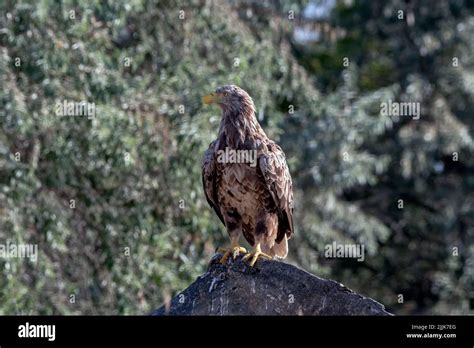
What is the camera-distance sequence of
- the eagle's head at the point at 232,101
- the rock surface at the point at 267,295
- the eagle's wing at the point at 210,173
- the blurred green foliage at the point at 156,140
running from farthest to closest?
the blurred green foliage at the point at 156,140 < the eagle's head at the point at 232,101 < the eagle's wing at the point at 210,173 < the rock surface at the point at 267,295

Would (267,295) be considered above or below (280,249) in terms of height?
below

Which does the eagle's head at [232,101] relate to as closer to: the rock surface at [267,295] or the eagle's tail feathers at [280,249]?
the eagle's tail feathers at [280,249]

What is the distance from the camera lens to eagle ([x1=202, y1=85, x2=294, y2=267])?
8188mm

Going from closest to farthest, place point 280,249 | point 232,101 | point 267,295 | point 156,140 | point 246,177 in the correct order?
point 267,295, point 246,177, point 232,101, point 280,249, point 156,140

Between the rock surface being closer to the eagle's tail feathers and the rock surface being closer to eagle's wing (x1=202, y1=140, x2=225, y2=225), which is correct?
eagle's wing (x1=202, y1=140, x2=225, y2=225)

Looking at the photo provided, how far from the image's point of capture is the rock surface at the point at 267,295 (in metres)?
6.61

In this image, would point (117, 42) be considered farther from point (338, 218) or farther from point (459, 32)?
point (459, 32)

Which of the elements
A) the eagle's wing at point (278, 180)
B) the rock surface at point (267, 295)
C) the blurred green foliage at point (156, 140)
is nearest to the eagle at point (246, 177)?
the eagle's wing at point (278, 180)

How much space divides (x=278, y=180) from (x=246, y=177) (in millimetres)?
221

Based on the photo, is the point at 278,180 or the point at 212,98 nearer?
the point at 278,180

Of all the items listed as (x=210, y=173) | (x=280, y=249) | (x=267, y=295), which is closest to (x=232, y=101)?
(x=210, y=173)

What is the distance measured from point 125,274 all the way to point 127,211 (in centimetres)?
61

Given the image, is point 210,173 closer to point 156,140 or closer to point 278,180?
point 278,180

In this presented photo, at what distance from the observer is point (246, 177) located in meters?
8.21
